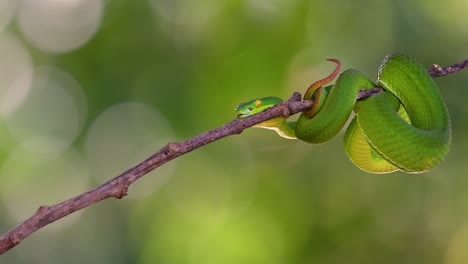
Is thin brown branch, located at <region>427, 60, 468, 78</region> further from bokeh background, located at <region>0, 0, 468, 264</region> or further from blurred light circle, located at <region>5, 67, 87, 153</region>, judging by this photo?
blurred light circle, located at <region>5, 67, 87, 153</region>

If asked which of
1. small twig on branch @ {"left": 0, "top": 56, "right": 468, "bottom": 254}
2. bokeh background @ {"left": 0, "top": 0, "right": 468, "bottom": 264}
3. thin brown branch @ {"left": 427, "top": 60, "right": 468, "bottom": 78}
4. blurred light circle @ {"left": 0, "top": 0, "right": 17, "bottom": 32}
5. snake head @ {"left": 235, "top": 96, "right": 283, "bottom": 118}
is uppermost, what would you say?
blurred light circle @ {"left": 0, "top": 0, "right": 17, "bottom": 32}

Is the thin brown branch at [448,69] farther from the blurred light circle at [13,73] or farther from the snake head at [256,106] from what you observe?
the blurred light circle at [13,73]

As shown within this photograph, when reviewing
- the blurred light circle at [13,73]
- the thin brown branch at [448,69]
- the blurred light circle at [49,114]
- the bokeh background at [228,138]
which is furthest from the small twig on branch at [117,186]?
the blurred light circle at [13,73]

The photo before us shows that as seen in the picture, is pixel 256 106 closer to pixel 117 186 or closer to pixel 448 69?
pixel 448 69

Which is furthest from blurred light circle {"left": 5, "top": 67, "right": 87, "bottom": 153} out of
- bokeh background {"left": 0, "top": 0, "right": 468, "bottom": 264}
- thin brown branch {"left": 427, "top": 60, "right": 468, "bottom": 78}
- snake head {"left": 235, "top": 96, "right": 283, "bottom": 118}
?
thin brown branch {"left": 427, "top": 60, "right": 468, "bottom": 78}

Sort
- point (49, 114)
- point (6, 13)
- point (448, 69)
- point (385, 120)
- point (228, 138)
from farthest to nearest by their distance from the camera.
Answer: point (49, 114)
point (6, 13)
point (228, 138)
point (385, 120)
point (448, 69)

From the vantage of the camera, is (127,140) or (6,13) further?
(127,140)

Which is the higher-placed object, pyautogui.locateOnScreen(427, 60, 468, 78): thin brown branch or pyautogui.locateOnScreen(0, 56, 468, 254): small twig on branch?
pyautogui.locateOnScreen(0, 56, 468, 254): small twig on branch

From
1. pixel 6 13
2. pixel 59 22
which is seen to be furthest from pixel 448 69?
pixel 59 22
